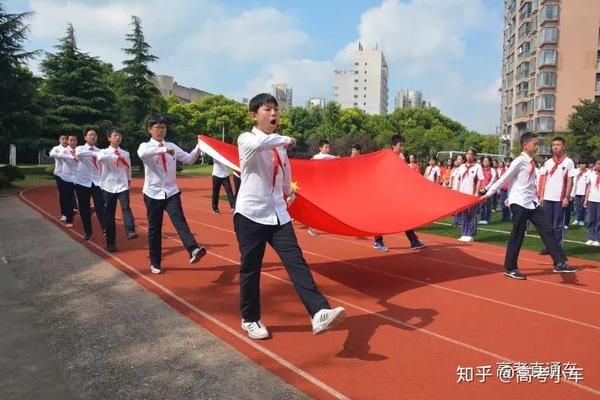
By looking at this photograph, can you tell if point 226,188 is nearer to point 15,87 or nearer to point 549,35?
point 15,87

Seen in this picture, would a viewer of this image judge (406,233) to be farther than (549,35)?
No

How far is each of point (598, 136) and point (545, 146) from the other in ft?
39.3

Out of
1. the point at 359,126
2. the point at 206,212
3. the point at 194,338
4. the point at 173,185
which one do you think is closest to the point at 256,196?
the point at 194,338

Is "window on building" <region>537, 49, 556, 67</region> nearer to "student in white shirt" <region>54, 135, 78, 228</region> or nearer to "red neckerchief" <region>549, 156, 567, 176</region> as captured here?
"red neckerchief" <region>549, 156, 567, 176</region>

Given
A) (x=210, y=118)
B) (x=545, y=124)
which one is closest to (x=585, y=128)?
(x=545, y=124)

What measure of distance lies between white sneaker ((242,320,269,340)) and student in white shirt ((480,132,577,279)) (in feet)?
12.7

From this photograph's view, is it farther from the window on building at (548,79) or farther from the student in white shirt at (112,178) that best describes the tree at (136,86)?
the window on building at (548,79)

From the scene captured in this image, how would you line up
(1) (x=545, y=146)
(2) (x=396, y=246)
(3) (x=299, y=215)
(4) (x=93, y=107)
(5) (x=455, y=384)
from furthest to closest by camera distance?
(1) (x=545, y=146) < (4) (x=93, y=107) < (2) (x=396, y=246) < (3) (x=299, y=215) < (5) (x=455, y=384)

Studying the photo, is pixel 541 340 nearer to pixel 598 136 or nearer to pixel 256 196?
pixel 256 196

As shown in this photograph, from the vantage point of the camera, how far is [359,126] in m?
65.7

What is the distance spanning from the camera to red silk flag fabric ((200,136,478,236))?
6.07m

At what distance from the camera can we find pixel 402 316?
5.06m

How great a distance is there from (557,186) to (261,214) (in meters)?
6.60

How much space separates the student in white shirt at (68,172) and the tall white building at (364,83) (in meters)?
128
